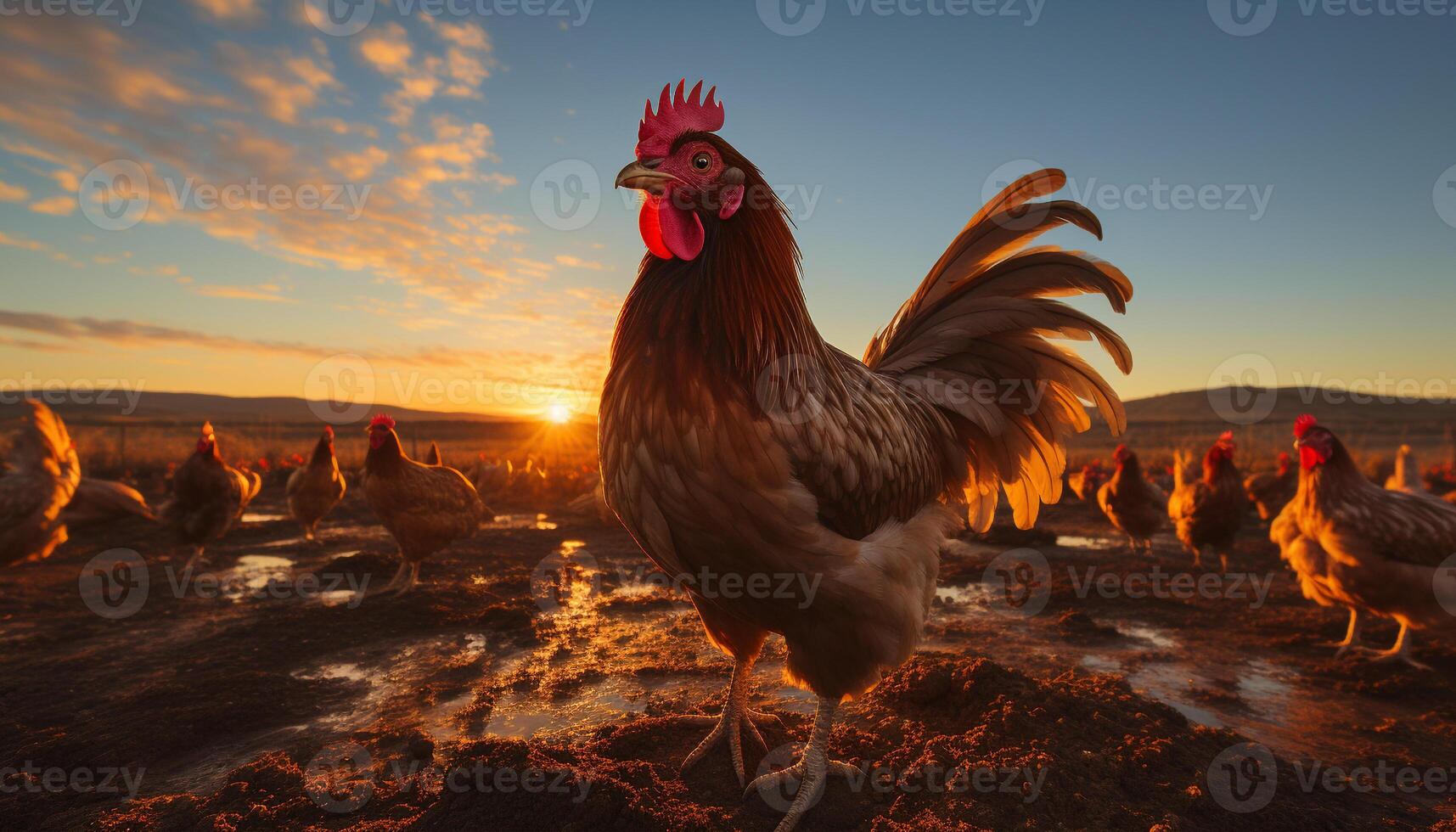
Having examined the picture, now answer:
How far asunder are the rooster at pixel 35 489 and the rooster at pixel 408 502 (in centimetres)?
391

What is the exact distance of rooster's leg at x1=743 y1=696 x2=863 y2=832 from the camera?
2.90m

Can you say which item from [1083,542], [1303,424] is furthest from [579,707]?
[1083,542]

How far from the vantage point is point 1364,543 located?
18.5 ft

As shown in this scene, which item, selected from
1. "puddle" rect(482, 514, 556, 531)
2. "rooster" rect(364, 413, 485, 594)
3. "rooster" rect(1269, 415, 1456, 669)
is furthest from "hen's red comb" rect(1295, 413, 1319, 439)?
"puddle" rect(482, 514, 556, 531)

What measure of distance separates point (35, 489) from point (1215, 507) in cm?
1626

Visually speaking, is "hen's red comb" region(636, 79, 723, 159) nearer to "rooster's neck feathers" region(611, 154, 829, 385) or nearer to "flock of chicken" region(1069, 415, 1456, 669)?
"rooster's neck feathers" region(611, 154, 829, 385)

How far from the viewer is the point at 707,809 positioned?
2.88 meters

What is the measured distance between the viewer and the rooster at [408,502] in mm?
7418

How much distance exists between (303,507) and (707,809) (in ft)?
32.8

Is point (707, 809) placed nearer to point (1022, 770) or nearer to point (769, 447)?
point (1022, 770)

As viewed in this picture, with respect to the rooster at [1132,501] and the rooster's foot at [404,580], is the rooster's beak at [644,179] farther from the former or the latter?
the rooster at [1132,501]

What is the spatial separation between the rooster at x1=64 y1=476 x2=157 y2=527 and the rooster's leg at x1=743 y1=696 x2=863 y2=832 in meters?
11.4

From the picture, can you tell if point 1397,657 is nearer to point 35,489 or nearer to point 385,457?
point 385,457

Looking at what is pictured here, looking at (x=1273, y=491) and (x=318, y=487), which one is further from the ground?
(x=1273, y=491)
